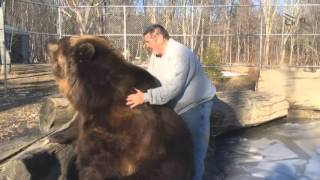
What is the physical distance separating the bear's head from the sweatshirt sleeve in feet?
0.94

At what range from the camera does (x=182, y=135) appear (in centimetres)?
328

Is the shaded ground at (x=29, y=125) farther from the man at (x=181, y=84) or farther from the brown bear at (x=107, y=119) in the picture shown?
the brown bear at (x=107, y=119)

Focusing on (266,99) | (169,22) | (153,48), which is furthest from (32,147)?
(169,22)

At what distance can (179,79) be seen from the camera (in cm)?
372

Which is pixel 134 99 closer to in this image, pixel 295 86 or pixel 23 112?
pixel 23 112

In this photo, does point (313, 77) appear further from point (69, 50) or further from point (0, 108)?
point (69, 50)

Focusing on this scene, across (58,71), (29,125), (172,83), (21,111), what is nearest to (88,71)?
(58,71)

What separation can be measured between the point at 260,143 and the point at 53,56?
6.39 m

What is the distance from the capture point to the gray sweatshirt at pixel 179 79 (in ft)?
11.4

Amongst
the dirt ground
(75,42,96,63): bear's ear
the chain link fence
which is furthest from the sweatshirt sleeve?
the chain link fence

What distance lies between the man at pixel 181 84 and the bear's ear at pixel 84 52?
447 mm

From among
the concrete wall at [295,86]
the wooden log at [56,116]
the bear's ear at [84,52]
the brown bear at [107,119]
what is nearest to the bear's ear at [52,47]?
the brown bear at [107,119]

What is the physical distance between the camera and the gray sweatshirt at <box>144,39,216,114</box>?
348 cm

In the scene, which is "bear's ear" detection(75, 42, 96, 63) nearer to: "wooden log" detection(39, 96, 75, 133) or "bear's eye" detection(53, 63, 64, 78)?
"bear's eye" detection(53, 63, 64, 78)
